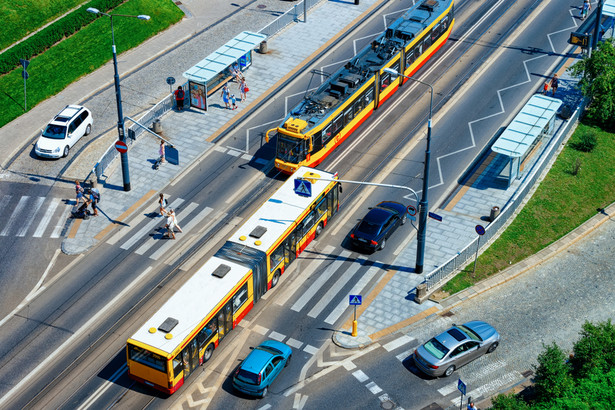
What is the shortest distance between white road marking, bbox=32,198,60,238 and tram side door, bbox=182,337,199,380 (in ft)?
53.3

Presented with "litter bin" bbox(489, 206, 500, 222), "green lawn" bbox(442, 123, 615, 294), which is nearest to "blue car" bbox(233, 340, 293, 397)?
"green lawn" bbox(442, 123, 615, 294)

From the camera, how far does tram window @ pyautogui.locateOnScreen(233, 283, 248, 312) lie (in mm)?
43537

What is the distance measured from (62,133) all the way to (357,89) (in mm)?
20900

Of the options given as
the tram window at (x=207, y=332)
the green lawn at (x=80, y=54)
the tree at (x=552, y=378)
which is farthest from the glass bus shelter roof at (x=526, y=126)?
the green lawn at (x=80, y=54)

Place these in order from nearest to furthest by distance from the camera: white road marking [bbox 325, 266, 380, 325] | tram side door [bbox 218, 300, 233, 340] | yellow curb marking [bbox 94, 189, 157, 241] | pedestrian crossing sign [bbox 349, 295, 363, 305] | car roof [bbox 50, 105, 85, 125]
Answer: tram side door [bbox 218, 300, 233, 340] < pedestrian crossing sign [bbox 349, 295, 363, 305] < white road marking [bbox 325, 266, 380, 325] < yellow curb marking [bbox 94, 189, 157, 241] < car roof [bbox 50, 105, 85, 125]

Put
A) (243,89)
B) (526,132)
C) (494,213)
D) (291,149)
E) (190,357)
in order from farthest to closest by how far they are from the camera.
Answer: (243,89) → (526,132) → (291,149) → (494,213) → (190,357)

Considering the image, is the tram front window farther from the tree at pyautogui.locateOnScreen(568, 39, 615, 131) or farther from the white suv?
the tree at pyautogui.locateOnScreen(568, 39, 615, 131)

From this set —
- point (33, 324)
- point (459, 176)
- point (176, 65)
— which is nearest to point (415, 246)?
point (459, 176)

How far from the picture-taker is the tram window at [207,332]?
41219 mm

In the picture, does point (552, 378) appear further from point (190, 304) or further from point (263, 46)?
point (263, 46)

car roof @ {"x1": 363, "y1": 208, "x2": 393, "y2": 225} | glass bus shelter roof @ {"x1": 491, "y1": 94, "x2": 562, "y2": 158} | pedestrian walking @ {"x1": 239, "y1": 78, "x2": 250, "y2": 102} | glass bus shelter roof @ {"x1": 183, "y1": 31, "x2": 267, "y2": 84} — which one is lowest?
car roof @ {"x1": 363, "y1": 208, "x2": 393, "y2": 225}

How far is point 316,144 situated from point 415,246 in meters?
10.3

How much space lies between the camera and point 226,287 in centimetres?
4284

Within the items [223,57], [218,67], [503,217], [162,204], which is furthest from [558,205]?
[223,57]
